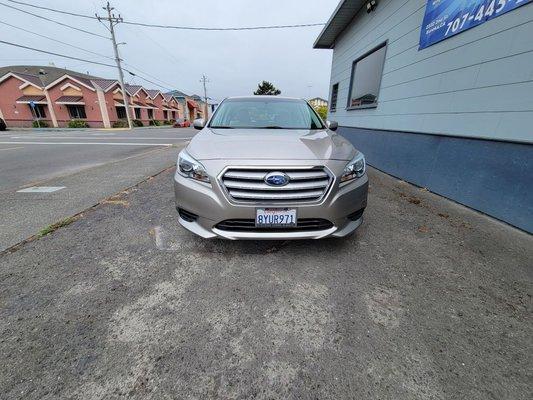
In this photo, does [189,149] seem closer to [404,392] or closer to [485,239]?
[404,392]

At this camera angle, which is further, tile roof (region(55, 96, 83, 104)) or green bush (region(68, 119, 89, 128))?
tile roof (region(55, 96, 83, 104))

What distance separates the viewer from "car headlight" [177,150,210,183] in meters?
2.14

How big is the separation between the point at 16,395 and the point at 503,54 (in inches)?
215

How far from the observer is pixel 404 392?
49.7 inches

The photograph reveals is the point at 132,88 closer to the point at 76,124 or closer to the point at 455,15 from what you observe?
the point at 76,124

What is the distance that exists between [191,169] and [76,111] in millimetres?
39364

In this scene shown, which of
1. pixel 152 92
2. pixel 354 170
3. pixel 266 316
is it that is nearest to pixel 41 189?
pixel 266 316

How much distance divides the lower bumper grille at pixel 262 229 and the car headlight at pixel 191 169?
15.8 inches

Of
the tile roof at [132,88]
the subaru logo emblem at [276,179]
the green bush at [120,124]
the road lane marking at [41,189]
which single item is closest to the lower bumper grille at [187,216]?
the subaru logo emblem at [276,179]

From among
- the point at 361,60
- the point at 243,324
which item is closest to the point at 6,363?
the point at 243,324

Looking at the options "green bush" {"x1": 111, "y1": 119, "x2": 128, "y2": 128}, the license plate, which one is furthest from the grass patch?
"green bush" {"x1": 111, "y1": 119, "x2": 128, "y2": 128}

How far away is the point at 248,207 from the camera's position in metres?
2.02

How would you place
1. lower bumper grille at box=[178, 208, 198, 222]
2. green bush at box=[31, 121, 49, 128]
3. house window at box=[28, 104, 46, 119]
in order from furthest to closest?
1. house window at box=[28, 104, 46, 119]
2. green bush at box=[31, 121, 49, 128]
3. lower bumper grille at box=[178, 208, 198, 222]

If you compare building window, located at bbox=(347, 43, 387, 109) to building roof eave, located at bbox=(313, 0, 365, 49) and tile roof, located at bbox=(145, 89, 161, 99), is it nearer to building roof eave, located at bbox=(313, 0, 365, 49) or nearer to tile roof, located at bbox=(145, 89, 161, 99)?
building roof eave, located at bbox=(313, 0, 365, 49)
